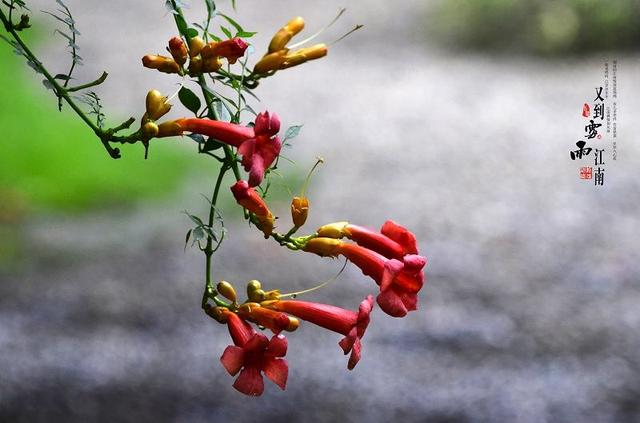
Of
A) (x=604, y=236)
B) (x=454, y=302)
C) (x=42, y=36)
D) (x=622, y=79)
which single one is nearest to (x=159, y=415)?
(x=454, y=302)

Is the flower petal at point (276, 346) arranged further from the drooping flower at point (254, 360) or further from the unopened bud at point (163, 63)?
the unopened bud at point (163, 63)

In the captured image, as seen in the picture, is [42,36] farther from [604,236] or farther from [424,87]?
[604,236]

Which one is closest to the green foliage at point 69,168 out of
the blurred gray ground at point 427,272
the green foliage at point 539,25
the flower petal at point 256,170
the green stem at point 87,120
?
the blurred gray ground at point 427,272

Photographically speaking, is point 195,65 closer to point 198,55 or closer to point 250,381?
point 198,55

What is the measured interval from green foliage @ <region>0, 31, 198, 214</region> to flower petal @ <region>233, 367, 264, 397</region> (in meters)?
3.92

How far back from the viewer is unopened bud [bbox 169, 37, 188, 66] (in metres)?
0.79

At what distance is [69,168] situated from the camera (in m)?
4.74

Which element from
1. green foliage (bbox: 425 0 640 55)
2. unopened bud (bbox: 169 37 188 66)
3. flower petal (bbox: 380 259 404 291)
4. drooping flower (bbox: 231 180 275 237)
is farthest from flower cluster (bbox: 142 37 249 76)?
green foliage (bbox: 425 0 640 55)

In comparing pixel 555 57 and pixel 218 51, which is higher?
pixel 555 57

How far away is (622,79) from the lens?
5457 millimetres

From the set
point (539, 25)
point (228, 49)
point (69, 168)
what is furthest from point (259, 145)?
point (539, 25)

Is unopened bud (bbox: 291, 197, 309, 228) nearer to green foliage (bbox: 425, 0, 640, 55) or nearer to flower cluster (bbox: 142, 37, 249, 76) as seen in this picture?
flower cluster (bbox: 142, 37, 249, 76)

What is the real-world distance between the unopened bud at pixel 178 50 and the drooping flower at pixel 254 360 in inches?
9.2

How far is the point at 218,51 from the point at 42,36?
6.11 metres
